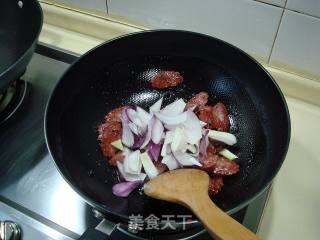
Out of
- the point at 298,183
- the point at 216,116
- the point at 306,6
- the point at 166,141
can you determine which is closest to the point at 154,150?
the point at 166,141

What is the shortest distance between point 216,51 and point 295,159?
244 mm

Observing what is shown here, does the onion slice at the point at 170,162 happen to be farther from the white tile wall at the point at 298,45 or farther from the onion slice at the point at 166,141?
the white tile wall at the point at 298,45

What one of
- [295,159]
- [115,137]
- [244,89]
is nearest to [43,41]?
[115,137]

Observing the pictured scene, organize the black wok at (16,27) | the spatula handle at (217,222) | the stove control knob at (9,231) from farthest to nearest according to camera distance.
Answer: the black wok at (16,27)
the stove control knob at (9,231)
the spatula handle at (217,222)

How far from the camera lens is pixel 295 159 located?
730 millimetres

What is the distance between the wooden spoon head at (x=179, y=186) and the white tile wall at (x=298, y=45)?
316 mm

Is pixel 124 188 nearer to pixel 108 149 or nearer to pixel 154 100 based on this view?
pixel 108 149

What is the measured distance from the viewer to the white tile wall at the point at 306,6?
68 centimetres

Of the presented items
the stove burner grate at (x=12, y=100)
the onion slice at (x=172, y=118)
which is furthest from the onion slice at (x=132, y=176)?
the stove burner grate at (x=12, y=100)

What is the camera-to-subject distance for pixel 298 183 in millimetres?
698

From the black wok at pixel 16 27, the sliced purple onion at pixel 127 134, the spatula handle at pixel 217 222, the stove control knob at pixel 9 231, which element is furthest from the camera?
the black wok at pixel 16 27

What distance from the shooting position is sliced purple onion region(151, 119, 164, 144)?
688 mm

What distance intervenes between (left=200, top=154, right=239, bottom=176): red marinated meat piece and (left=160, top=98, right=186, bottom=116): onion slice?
0.11 m

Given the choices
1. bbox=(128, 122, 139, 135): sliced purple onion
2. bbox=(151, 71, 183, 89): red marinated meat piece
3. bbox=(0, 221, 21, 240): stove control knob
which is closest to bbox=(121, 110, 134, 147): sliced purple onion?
bbox=(128, 122, 139, 135): sliced purple onion
